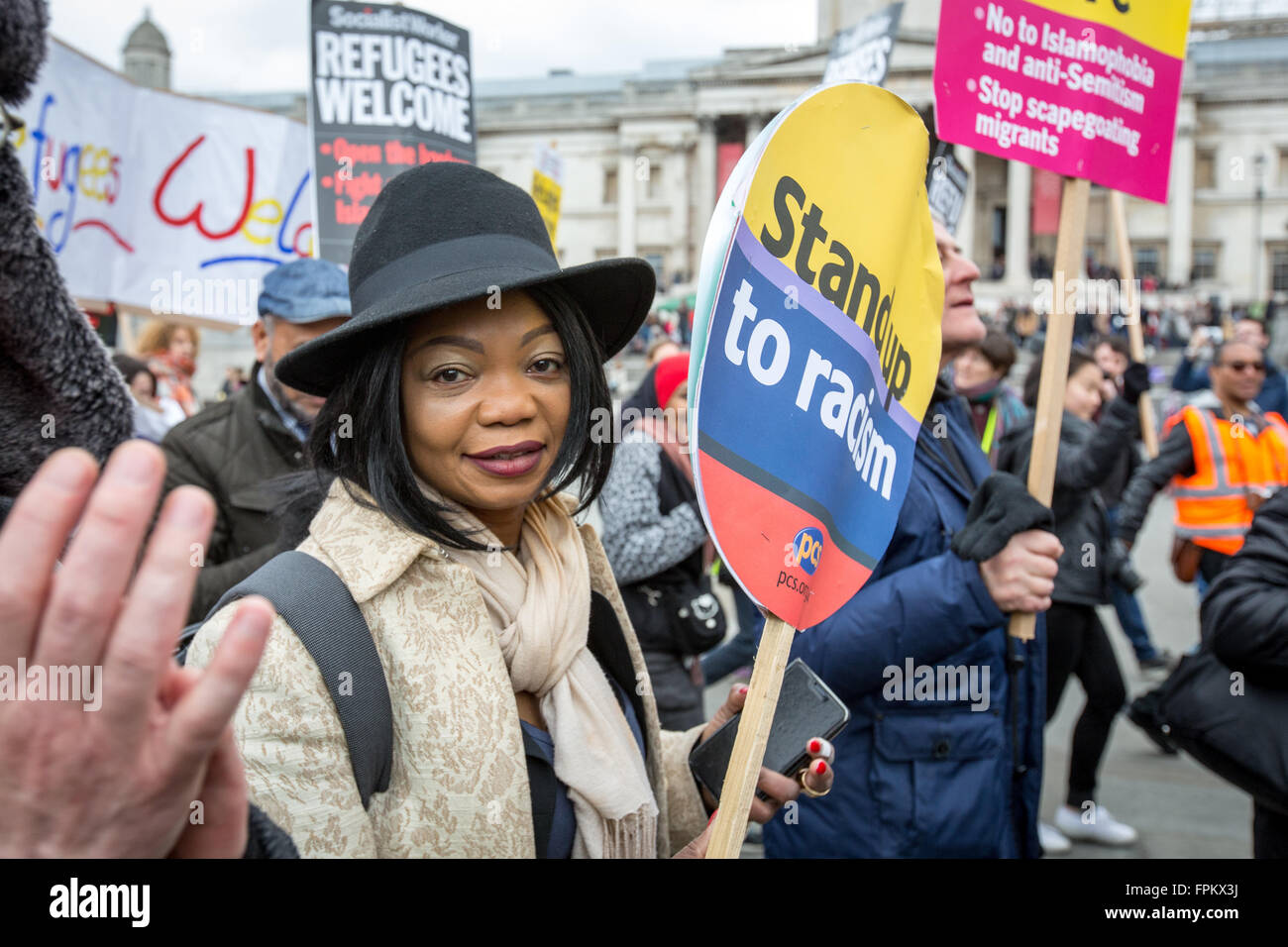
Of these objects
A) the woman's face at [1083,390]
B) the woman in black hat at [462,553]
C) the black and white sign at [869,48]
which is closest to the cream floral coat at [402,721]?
the woman in black hat at [462,553]

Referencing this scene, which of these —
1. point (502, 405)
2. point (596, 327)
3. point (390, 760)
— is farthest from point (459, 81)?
point (390, 760)

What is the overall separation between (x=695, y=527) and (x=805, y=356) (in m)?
1.93

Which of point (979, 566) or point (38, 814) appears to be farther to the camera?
point (979, 566)

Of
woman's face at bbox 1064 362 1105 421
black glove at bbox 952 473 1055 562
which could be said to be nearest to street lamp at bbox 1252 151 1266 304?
woman's face at bbox 1064 362 1105 421

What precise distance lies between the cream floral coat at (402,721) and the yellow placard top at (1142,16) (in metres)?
1.44

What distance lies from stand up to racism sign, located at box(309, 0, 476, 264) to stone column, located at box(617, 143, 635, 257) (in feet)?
145

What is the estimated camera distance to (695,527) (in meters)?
3.09

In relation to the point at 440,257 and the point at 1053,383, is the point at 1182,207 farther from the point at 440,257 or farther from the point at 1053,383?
the point at 440,257

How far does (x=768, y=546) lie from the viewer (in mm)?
1173

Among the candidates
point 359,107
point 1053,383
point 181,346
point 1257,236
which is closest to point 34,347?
point 1053,383

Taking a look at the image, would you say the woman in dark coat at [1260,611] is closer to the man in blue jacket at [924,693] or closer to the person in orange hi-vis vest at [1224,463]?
the man in blue jacket at [924,693]

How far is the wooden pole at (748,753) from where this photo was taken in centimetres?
115

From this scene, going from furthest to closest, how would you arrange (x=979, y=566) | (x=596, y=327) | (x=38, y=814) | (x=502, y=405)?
(x=979, y=566) < (x=596, y=327) < (x=502, y=405) < (x=38, y=814)
